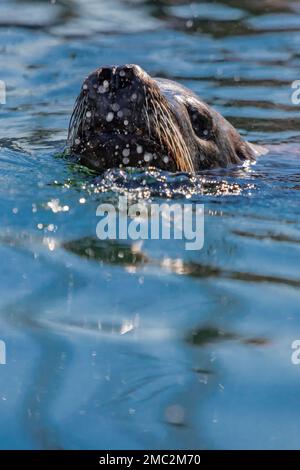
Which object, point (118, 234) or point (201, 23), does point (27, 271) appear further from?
point (201, 23)

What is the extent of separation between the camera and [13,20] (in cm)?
1155

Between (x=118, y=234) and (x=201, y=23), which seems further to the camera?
(x=201, y=23)

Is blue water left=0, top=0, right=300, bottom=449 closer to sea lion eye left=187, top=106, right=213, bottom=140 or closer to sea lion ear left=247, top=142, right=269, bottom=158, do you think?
sea lion ear left=247, top=142, right=269, bottom=158

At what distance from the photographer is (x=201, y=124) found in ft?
21.3

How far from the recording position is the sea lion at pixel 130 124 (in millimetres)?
5527

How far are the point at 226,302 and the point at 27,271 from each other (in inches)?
33.4

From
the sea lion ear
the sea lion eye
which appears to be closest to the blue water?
the sea lion ear

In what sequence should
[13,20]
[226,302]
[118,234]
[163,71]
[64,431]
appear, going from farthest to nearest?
[13,20] → [163,71] → [118,234] → [226,302] → [64,431]

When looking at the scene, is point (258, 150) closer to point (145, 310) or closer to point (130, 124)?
point (130, 124)

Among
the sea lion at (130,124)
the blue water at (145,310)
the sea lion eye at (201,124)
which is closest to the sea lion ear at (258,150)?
the blue water at (145,310)

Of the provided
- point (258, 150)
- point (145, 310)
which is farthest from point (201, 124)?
point (145, 310)

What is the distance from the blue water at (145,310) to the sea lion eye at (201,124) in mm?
273

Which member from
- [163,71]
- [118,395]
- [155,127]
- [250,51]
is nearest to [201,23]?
[250,51]

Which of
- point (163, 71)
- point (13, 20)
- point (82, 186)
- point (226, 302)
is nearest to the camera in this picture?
point (226, 302)
